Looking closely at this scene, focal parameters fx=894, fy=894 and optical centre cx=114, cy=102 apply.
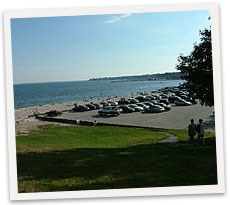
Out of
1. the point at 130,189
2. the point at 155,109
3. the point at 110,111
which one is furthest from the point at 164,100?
the point at 130,189

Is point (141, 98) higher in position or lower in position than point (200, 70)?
lower

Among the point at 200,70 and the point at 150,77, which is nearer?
the point at 150,77

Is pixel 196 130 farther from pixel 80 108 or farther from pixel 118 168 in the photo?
pixel 80 108

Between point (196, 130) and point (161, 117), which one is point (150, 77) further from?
point (196, 130)

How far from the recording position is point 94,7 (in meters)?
7.57

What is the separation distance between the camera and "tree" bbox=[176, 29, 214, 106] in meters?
7.60

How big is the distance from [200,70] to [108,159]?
3.63 ft

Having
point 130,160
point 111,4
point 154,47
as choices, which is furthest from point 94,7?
point 130,160

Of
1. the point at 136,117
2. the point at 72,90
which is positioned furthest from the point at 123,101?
the point at 72,90

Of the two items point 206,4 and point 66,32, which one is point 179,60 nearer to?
point 206,4

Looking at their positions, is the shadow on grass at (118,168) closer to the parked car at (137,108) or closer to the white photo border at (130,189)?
the white photo border at (130,189)

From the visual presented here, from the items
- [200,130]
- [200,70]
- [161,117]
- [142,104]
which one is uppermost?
[200,70]

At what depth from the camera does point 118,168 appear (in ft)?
25.1

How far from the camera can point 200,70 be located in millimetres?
7738
